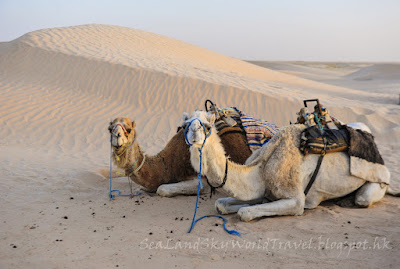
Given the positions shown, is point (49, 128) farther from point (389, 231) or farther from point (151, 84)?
point (389, 231)

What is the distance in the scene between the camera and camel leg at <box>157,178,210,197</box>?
5.83 metres

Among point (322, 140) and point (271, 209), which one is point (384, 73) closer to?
point (322, 140)

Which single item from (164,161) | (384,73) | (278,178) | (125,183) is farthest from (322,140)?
(384,73)

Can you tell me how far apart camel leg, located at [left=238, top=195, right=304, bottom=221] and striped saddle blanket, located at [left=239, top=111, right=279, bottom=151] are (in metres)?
1.35

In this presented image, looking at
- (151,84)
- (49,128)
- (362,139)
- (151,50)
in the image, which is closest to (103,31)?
(151,50)

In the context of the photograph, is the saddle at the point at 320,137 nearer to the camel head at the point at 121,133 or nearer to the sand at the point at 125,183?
the sand at the point at 125,183

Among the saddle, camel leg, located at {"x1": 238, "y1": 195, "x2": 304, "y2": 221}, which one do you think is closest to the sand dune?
the saddle

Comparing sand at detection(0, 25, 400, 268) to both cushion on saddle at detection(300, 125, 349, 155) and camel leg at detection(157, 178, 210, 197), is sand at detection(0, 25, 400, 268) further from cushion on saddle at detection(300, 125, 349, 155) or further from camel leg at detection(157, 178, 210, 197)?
cushion on saddle at detection(300, 125, 349, 155)

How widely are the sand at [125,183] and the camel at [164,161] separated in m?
0.26

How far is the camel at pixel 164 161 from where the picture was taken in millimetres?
5480

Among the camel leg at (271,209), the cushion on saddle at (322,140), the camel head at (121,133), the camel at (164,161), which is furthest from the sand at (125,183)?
the camel head at (121,133)

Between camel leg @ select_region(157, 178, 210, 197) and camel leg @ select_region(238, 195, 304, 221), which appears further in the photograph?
camel leg @ select_region(157, 178, 210, 197)

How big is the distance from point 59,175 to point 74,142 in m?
3.38

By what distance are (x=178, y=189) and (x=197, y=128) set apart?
2109 millimetres
